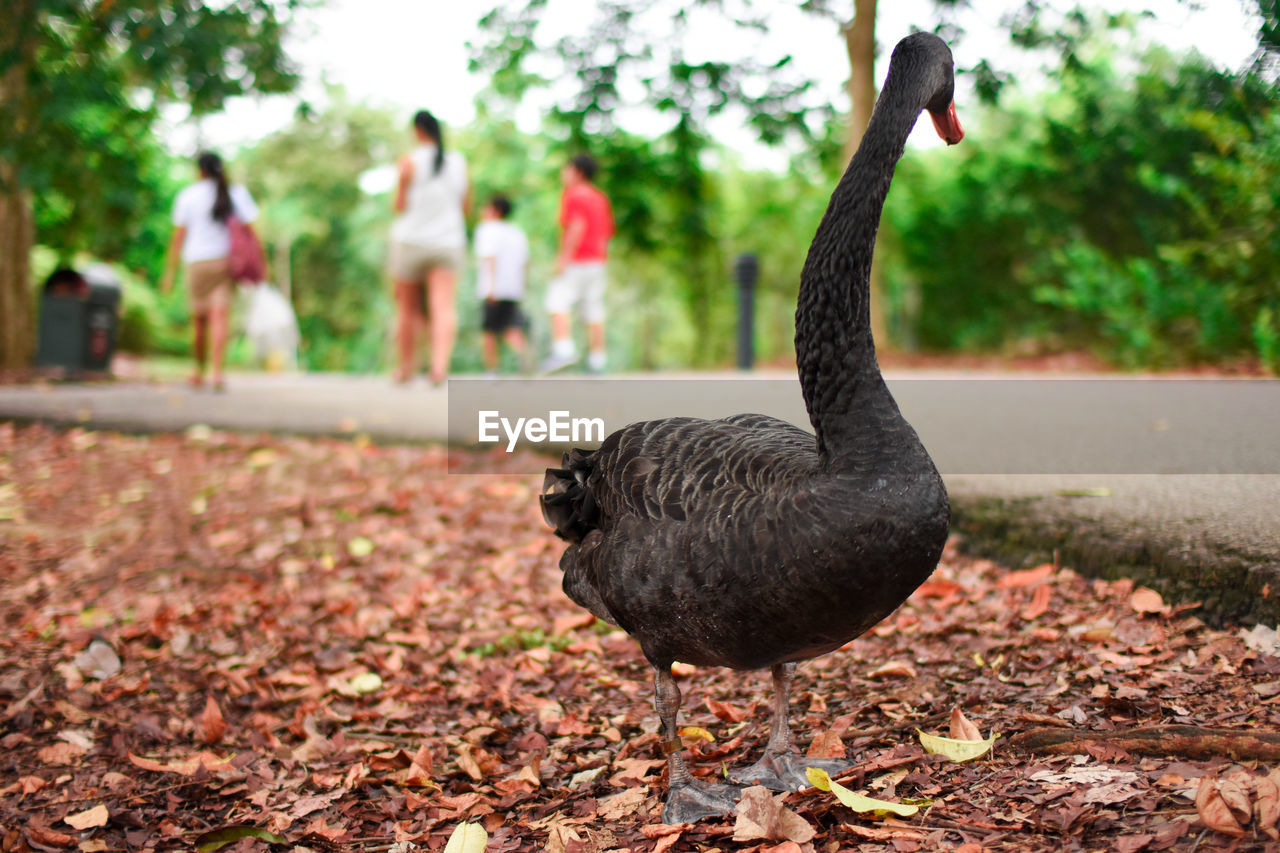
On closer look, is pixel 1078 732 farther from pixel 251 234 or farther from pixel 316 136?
pixel 316 136

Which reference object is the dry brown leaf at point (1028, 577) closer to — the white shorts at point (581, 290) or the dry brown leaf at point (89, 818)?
the dry brown leaf at point (89, 818)

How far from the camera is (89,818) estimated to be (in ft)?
10.2

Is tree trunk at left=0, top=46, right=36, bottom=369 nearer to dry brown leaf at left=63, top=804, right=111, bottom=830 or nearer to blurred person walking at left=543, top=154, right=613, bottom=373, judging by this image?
blurred person walking at left=543, top=154, right=613, bottom=373

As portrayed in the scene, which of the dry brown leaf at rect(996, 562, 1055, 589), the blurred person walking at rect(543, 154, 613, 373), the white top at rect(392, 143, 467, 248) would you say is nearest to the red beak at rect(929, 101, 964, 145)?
the dry brown leaf at rect(996, 562, 1055, 589)

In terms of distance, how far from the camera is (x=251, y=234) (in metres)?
8.80

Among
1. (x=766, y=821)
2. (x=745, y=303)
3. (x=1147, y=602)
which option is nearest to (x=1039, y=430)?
(x=1147, y=602)

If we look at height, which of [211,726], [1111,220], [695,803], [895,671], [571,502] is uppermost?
[1111,220]

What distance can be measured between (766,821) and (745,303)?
1032 centimetres

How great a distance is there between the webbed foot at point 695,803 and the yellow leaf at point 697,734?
44cm

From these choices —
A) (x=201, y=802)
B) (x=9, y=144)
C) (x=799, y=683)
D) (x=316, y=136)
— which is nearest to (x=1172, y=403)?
(x=799, y=683)

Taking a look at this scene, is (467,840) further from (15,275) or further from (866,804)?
(15,275)

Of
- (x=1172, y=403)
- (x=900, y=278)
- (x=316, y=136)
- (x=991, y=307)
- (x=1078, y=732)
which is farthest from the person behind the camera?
(x=316, y=136)

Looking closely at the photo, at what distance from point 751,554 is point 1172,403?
580 cm

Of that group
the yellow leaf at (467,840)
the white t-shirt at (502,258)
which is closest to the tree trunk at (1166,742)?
the yellow leaf at (467,840)
